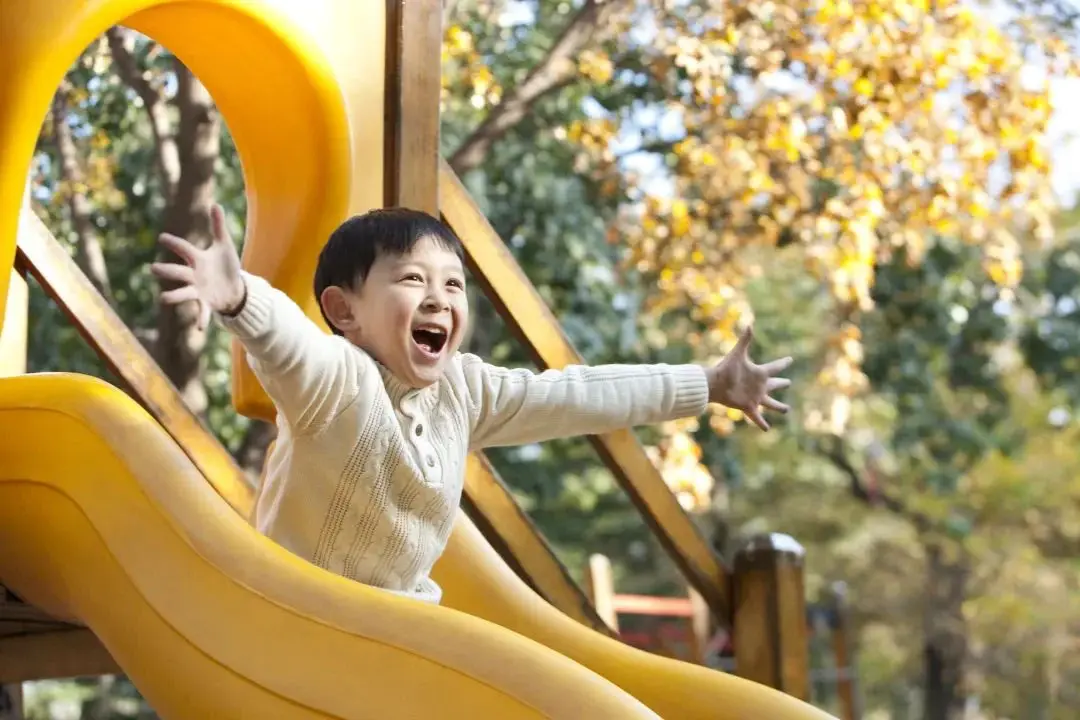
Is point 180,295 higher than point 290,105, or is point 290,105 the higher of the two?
point 290,105

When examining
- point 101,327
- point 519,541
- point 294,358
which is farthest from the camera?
point 519,541

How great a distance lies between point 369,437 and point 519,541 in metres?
1.13

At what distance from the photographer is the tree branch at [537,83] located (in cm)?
574

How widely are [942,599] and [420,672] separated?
1212cm

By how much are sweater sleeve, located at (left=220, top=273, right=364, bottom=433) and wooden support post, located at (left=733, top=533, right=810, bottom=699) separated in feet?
5.68

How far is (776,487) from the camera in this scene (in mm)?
13055

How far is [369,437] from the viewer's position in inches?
79.9

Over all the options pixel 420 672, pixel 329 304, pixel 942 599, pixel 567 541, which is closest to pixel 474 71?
pixel 329 304

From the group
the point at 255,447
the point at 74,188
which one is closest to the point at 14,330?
the point at 255,447

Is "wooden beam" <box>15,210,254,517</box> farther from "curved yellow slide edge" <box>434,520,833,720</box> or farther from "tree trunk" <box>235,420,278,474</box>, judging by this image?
"tree trunk" <box>235,420,278,474</box>

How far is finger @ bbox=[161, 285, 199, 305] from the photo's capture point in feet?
5.40

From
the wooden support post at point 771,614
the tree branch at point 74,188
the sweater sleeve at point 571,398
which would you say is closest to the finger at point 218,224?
the sweater sleeve at point 571,398

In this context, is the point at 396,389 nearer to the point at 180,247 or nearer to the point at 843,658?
the point at 180,247

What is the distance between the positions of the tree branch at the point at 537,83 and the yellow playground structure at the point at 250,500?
2678 millimetres
